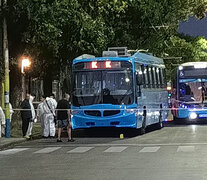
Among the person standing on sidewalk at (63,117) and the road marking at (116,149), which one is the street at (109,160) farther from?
the person standing on sidewalk at (63,117)

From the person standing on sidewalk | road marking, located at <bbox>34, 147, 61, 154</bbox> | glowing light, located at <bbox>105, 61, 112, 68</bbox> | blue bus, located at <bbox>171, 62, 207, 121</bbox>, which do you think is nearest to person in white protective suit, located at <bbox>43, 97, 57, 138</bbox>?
glowing light, located at <bbox>105, 61, 112, 68</bbox>

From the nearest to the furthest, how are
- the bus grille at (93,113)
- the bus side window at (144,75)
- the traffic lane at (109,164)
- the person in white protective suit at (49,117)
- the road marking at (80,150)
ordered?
1. the traffic lane at (109,164)
2. the road marking at (80,150)
3. the bus grille at (93,113)
4. the person in white protective suit at (49,117)
5. the bus side window at (144,75)

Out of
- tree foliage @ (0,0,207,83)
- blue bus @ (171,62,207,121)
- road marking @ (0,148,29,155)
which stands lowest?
road marking @ (0,148,29,155)

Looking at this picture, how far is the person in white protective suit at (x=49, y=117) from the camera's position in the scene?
2811cm

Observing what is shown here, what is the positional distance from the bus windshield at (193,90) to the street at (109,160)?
454 inches

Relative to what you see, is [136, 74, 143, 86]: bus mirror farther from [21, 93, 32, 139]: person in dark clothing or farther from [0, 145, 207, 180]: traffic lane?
[0, 145, 207, 180]: traffic lane

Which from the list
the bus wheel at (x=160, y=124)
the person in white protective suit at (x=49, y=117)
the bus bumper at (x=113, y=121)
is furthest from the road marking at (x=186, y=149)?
the bus wheel at (x=160, y=124)

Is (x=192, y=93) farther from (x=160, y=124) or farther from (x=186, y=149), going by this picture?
(x=186, y=149)

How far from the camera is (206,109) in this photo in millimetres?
37188

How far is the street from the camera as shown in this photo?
14.0 m

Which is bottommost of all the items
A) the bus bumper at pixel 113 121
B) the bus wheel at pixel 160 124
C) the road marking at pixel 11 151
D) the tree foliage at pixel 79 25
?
the road marking at pixel 11 151

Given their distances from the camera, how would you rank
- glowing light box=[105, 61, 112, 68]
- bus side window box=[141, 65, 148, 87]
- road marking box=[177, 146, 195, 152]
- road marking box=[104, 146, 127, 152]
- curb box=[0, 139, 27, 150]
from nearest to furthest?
road marking box=[177, 146, 195, 152] → road marking box=[104, 146, 127, 152] → curb box=[0, 139, 27, 150] → glowing light box=[105, 61, 112, 68] → bus side window box=[141, 65, 148, 87]

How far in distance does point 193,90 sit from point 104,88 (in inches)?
422

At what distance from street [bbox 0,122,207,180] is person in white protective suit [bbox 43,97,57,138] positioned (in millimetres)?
2744
